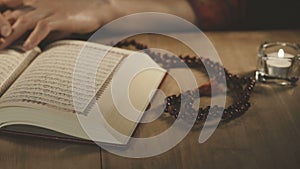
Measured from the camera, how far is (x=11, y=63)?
1.09 metres

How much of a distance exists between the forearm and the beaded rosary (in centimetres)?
18

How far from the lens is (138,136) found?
0.93 meters

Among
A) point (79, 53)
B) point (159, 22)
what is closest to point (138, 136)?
point (79, 53)

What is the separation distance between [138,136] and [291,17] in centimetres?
86

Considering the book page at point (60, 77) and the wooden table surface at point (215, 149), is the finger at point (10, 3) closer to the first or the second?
the book page at point (60, 77)

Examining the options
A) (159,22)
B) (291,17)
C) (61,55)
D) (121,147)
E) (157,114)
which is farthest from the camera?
(291,17)

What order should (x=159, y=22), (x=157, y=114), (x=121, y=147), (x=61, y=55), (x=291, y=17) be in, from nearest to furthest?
(x=121, y=147) < (x=157, y=114) < (x=61, y=55) < (x=159, y=22) < (x=291, y=17)

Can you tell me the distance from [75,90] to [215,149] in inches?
9.8

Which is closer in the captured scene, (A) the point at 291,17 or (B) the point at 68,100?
(B) the point at 68,100

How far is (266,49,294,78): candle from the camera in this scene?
1.11m

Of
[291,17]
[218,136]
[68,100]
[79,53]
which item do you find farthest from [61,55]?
[291,17]

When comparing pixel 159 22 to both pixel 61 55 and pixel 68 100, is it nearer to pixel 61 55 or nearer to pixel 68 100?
pixel 61 55

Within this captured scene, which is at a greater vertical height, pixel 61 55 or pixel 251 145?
pixel 61 55

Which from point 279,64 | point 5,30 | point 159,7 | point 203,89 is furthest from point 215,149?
point 159,7
